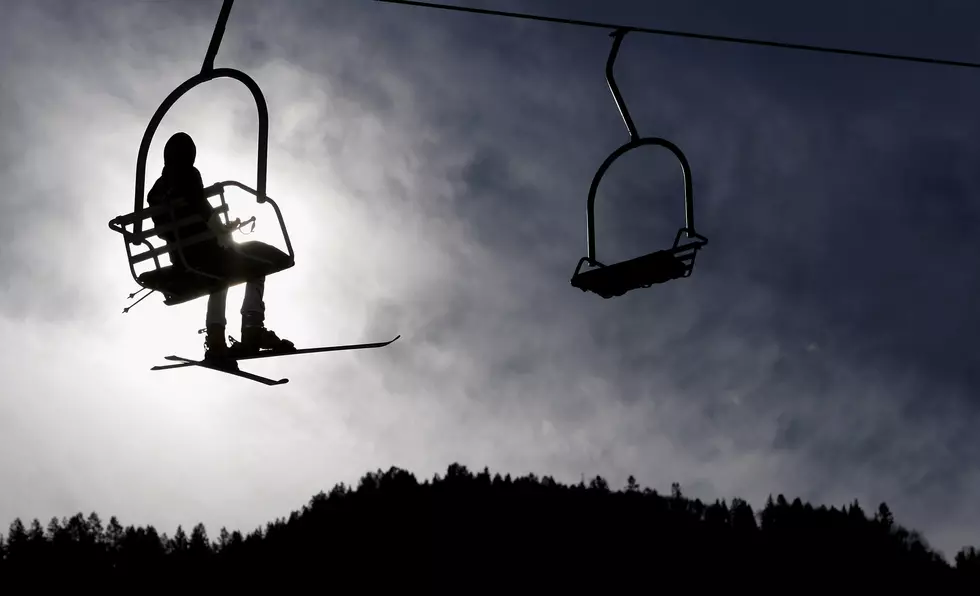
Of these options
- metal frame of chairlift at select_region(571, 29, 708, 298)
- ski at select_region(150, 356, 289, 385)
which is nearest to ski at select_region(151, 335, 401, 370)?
ski at select_region(150, 356, 289, 385)

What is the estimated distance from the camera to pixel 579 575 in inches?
7096

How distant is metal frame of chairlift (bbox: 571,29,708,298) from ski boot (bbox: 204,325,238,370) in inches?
166

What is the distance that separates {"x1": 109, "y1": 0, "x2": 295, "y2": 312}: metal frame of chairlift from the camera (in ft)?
32.9

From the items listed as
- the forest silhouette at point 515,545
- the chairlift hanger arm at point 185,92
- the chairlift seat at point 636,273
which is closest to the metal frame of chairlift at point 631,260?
the chairlift seat at point 636,273

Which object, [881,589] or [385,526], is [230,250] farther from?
[881,589]

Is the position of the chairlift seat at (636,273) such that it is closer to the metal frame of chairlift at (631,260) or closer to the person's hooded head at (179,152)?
the metal frame of chairlift at (631,260)

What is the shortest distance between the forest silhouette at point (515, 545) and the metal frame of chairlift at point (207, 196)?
144 meters

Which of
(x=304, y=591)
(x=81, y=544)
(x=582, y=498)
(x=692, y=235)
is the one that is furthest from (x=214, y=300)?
(x=582, y=498)

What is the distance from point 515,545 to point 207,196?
174m

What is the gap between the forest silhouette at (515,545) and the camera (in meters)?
165

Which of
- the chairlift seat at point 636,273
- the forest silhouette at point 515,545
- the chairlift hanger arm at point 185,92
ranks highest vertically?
the forest silhouette at point 515,545

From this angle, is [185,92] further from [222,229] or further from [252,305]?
[252,305]

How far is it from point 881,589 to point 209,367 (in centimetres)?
20224

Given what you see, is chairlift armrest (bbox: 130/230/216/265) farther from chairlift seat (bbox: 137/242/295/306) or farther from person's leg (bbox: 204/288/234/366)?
person's leg (bbox: 204/288/234/366)
